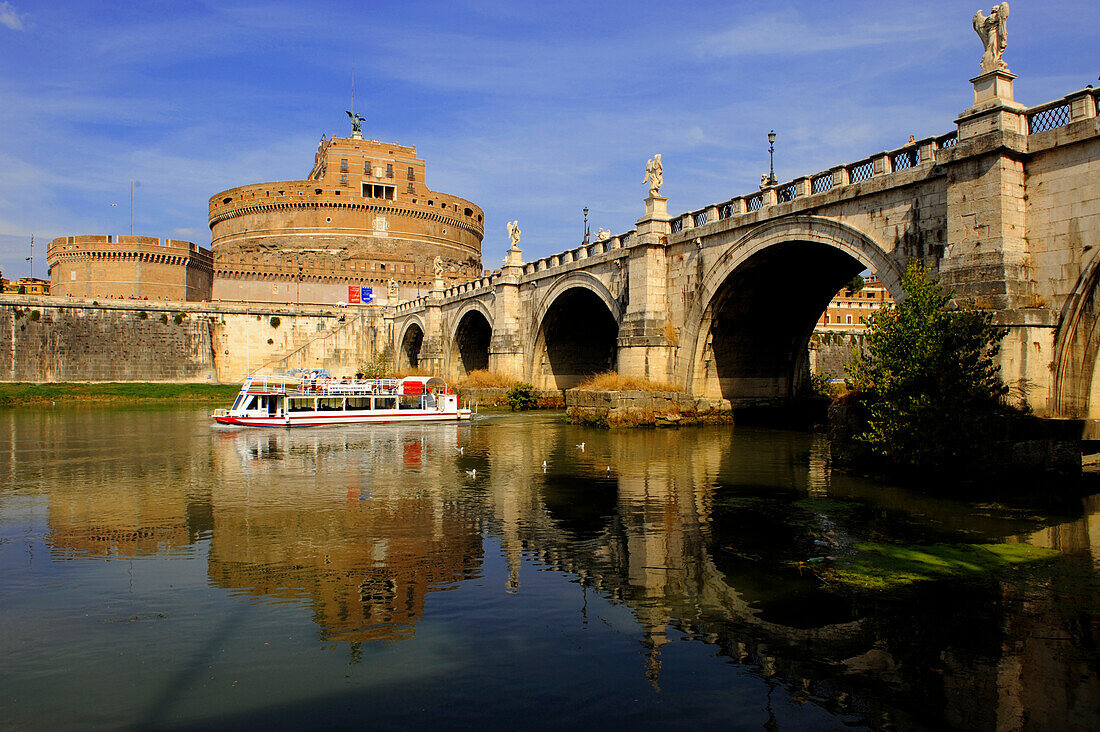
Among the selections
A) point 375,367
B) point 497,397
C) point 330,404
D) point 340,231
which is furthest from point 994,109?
point 340,231

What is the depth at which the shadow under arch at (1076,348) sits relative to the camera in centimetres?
1435

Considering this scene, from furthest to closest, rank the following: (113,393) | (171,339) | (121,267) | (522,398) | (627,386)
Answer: (121,267), (171,339), (113,393), (522,398), (627,386)

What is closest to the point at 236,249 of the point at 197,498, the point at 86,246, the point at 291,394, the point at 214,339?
the point at 86,246

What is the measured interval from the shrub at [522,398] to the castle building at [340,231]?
4302cm

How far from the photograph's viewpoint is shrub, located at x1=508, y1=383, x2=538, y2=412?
39062 millimetres

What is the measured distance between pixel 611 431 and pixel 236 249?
72.6 meters

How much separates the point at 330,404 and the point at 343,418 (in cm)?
186

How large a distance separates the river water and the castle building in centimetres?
6492

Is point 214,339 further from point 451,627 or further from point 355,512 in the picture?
point 451,627

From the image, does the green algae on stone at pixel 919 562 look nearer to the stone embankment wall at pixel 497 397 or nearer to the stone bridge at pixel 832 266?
the stone bridge at pixel 832 266

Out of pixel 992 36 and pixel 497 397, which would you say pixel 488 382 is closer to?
pixel 497 397

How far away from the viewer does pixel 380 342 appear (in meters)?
66.8

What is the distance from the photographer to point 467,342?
54.5 meters

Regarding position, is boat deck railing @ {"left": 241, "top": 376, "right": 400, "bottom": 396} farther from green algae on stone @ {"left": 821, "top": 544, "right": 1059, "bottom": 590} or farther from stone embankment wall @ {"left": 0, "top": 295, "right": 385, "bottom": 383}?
stone embankment wall @ {"left": 0, "top": 295, "right": 385, "bottom": 383}
